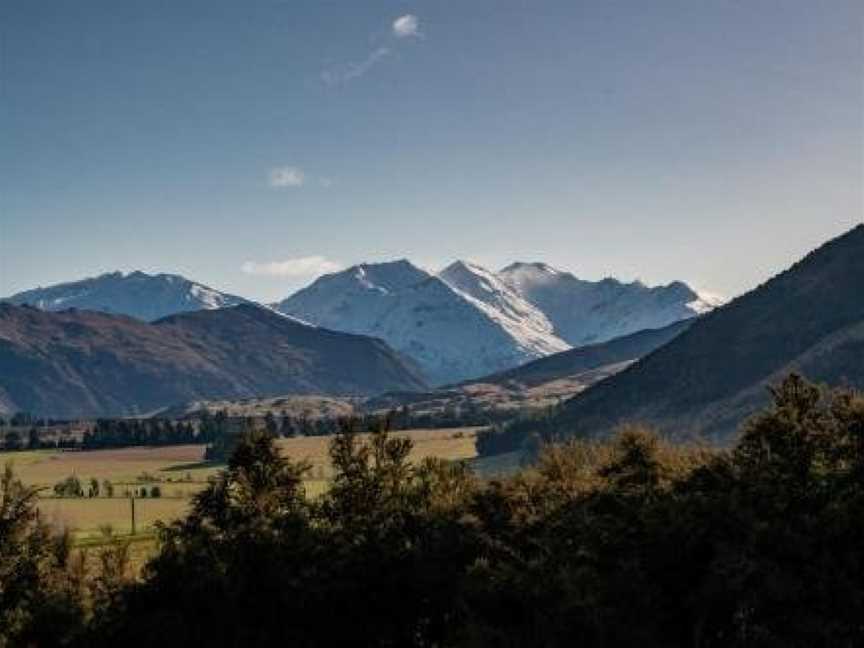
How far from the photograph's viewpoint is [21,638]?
2408 inches

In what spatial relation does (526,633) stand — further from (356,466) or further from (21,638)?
(21,638)

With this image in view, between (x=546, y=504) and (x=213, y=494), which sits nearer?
(x=546, y=504)

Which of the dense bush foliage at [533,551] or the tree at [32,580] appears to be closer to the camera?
the dense bush foliage at [533,551]

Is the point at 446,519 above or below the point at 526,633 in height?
above

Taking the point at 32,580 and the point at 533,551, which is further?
the point at 32,580

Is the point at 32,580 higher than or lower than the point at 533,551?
higher

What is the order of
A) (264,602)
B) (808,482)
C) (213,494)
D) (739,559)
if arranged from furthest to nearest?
(213,494)
(264,602)
(808,482)
(739,559)

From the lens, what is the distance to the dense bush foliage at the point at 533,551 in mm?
47031

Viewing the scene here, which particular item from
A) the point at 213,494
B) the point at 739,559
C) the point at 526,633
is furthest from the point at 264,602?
the point at 739,559

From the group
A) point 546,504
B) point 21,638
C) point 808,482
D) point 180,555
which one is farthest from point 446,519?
point 21,638

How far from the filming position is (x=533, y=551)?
188ft

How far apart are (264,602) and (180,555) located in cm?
643

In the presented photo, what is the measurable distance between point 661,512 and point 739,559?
6.85m

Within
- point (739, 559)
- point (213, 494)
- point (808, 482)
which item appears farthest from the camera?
point (213, 494)
